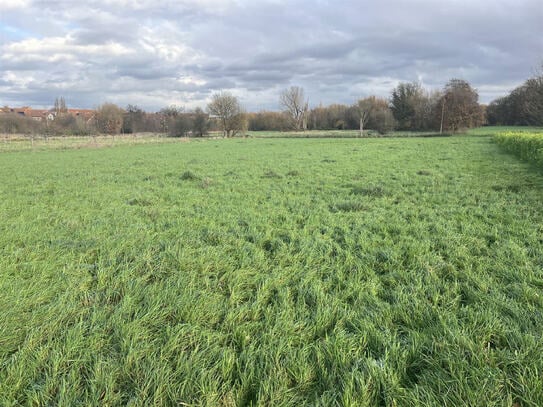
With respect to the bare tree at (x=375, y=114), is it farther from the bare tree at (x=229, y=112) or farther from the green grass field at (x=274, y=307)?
the green grass field at (x=274, y=307)

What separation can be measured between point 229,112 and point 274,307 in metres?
71.6

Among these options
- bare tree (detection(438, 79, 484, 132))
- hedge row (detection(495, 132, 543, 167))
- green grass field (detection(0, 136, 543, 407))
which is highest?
bare tree (detection(438, 79, 484, 132))

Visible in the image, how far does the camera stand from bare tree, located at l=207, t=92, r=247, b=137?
71125mm

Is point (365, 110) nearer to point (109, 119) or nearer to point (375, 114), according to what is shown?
point (375, 114)

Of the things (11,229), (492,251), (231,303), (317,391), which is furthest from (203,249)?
(492,251)

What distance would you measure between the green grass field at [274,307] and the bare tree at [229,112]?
2601 inches

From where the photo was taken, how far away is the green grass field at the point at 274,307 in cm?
239

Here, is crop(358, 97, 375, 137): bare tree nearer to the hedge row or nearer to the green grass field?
the hedge row

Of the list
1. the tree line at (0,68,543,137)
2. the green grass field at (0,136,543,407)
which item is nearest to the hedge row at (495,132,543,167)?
the green grass field at (0,136,543,407)

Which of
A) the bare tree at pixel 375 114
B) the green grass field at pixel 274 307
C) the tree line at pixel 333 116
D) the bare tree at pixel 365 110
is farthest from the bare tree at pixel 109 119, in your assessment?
the green grass field at pixel 274 307

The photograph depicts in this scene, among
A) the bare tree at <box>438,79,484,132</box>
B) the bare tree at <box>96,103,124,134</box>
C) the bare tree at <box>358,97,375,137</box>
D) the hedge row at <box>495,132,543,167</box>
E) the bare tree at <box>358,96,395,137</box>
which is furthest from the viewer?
the bare tree at <box>358,97,375,137</box>

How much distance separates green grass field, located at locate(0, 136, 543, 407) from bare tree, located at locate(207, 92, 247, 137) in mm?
66063

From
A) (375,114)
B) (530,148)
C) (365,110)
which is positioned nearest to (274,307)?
(530,148)

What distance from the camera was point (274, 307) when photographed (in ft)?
11.4
